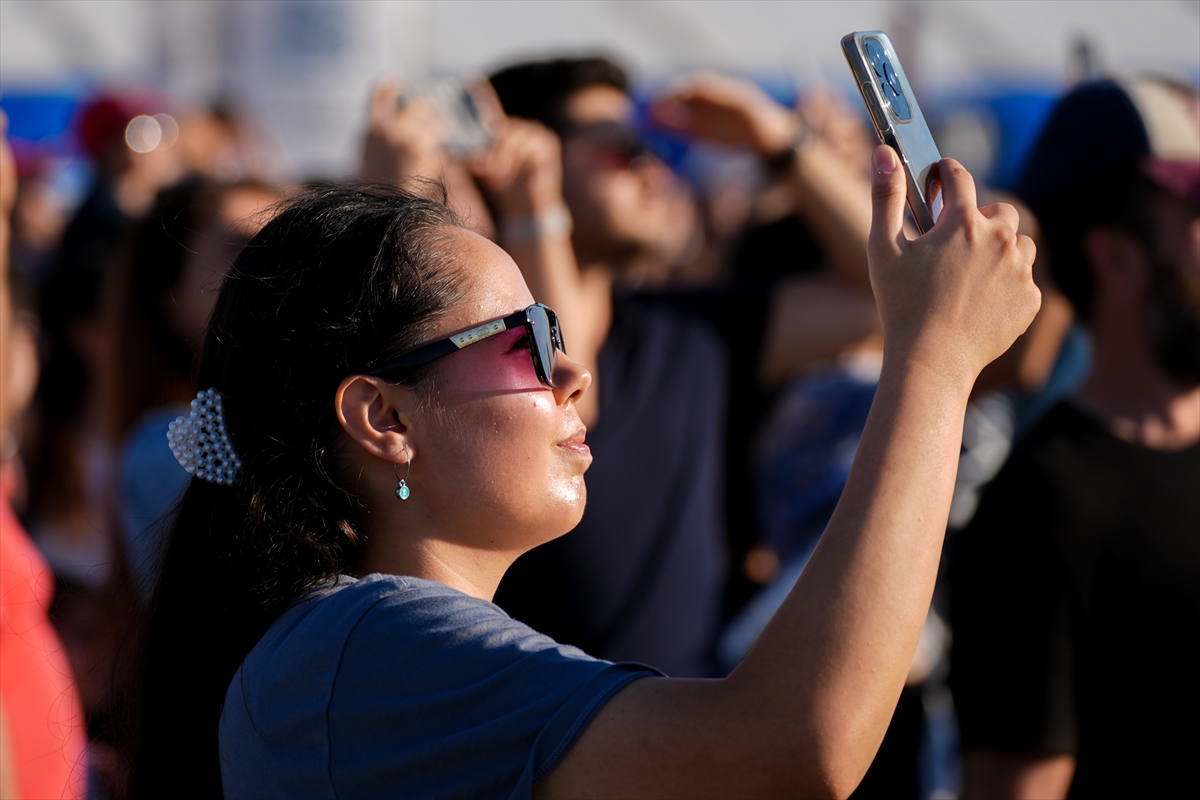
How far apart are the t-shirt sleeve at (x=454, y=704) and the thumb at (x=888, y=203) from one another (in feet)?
1.71

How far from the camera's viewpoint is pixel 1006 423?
4246mm

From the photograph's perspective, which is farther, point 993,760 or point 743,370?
point 743,370

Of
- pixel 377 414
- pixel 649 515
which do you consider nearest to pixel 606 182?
pixel 649 515

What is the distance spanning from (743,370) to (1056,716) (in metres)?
1.53

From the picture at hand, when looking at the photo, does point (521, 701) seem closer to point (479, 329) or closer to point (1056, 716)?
point (479, 329)

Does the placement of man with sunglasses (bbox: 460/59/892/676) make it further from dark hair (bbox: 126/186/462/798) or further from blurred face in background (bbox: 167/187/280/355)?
dark hair (bbox: 126/186/462/798)

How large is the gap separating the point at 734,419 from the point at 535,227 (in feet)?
2.92

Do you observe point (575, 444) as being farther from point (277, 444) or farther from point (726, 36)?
point (726, 36)

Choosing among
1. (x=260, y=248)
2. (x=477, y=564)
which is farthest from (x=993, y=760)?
(x=260, y=248)

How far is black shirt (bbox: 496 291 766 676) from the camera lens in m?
2.75

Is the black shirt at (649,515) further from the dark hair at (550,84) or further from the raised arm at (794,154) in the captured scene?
the dark hair at (550,84)

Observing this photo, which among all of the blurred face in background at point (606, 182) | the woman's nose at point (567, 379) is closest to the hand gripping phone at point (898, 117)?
the woman's nose at point (567, 379)

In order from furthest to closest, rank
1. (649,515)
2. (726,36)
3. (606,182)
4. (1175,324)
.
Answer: (726,36) → (606,182) → (649,515) → (1175,324)

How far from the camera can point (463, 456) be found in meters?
A: 1.45
